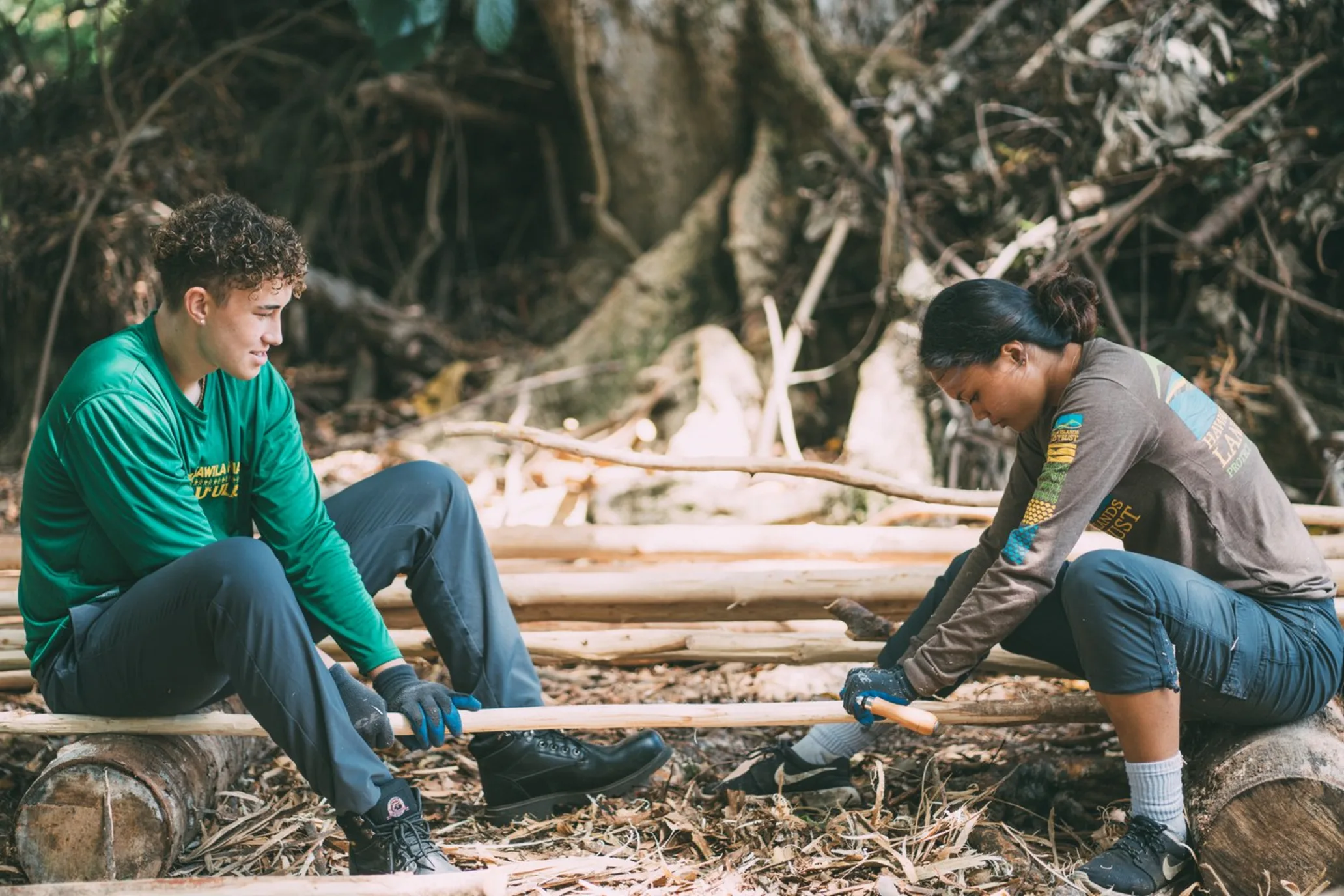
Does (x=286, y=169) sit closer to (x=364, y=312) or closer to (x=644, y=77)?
(x=364, y=312)

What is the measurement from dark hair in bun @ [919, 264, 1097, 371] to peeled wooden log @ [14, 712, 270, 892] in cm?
179

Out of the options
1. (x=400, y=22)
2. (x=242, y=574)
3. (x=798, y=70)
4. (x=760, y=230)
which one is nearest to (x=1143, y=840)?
(x=242, y=574)

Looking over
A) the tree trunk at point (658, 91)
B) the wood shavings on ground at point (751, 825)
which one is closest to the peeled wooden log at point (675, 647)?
the wood shavings on ground at point (751, 825)

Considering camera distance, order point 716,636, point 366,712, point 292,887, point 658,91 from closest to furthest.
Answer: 1. point 292,887
2. point 366,712
3. point 716,636
4. point 658,91

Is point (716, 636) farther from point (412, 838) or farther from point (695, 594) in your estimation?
point (412, 838)

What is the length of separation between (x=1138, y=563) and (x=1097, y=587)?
3.9 inches

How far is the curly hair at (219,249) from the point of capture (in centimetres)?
222

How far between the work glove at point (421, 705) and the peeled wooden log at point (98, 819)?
48cm

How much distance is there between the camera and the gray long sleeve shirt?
86.1 inches

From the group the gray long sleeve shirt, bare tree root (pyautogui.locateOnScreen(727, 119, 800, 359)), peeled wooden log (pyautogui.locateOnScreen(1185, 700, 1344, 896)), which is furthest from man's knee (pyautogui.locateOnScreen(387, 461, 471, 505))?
bare tree root (pyautogui.locateOnScreen(727, 119, 800, 359))

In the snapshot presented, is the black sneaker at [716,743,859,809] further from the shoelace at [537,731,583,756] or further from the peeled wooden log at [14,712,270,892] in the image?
the peeled wooden log at [14,712,270,892]

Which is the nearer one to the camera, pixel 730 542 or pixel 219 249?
pixel 219 249

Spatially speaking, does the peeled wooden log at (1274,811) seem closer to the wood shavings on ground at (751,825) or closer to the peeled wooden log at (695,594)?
the wood shavings on ground at (751,825)

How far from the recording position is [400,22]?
4.44 m
